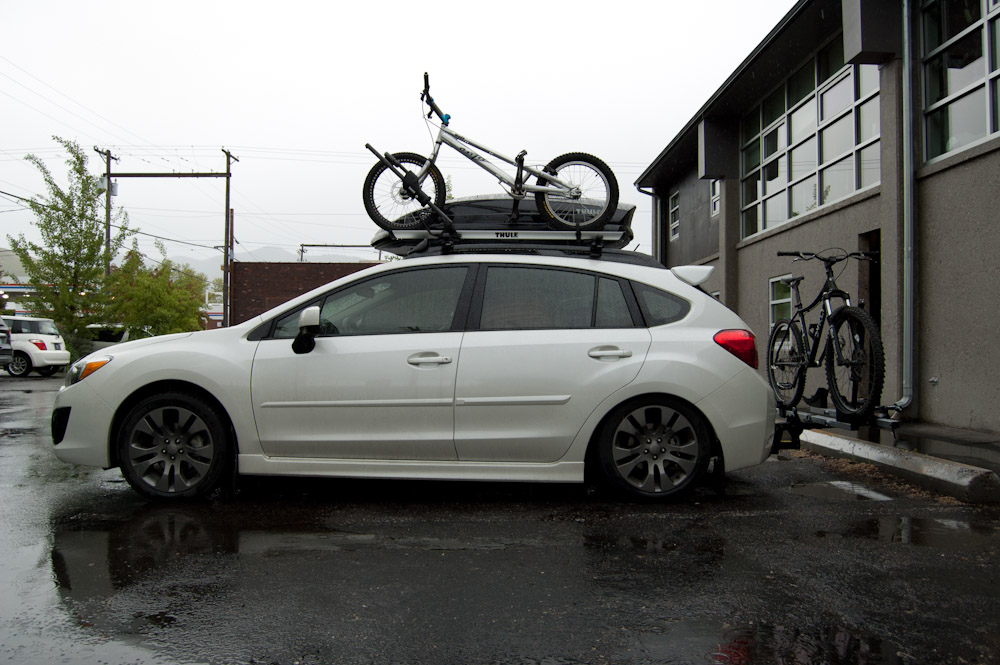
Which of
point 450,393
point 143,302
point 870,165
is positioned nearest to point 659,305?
point 450,393

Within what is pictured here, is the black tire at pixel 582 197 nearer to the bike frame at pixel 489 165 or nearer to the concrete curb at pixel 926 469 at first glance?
the bike frame at pixel 489 165

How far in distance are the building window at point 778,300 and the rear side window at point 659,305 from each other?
8922mm

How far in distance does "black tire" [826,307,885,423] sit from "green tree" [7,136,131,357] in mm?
25773

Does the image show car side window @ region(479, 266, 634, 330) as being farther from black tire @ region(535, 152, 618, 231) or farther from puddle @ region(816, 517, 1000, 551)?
puddle @ region(816, 517, 1000, 551)

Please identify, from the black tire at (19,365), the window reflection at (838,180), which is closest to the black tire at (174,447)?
the window reflection at (838,180)

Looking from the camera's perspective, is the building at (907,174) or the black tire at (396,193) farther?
the building at (907,174)

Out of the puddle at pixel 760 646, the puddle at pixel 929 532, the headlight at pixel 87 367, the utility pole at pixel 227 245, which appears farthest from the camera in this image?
the utility pole at pixel 227 245

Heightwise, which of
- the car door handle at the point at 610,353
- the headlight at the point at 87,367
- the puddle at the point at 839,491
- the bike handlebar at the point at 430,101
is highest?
the bike handlebar at the point at 430,101

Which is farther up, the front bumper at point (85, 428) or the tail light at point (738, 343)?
the tail light at point (738, 343)

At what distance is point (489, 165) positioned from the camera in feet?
21.9

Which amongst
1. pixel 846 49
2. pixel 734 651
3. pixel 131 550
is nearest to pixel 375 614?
pixel 734 651

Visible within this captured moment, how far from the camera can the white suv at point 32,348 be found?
21391 mm

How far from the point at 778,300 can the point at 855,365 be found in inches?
303

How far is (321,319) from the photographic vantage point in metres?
4.98
